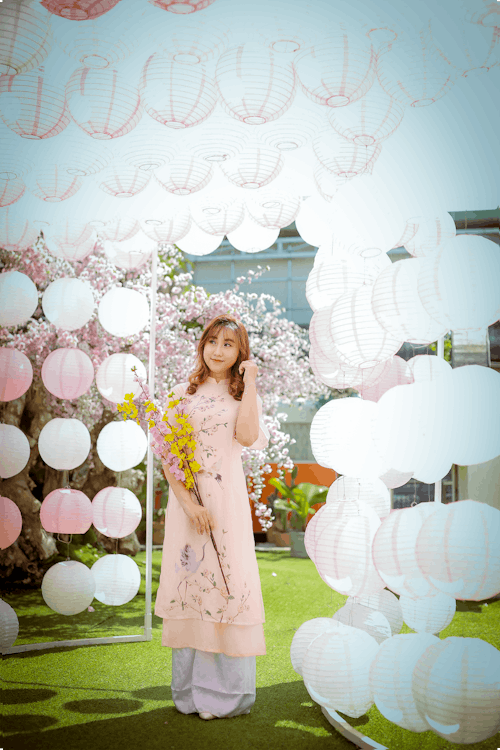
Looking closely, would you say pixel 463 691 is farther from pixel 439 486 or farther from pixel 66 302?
pixel 66 302

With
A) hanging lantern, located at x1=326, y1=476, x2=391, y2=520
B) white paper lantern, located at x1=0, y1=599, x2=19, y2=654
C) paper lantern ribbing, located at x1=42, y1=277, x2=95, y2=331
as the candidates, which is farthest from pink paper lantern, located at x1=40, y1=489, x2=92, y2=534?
hanging lantern, located at x1=326, y1=476, x2=391, y2=520

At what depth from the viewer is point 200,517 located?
8.35ft

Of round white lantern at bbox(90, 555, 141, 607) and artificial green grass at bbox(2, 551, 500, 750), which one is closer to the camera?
artificial green grass at bbox(2, 551, 500, 750)

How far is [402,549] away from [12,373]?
2241 mm

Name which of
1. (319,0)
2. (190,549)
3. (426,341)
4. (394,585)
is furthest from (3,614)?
(319,0)

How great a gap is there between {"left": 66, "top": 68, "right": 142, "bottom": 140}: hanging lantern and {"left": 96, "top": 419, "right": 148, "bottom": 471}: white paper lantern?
5.70 feet

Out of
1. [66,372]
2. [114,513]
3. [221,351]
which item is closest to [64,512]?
[114,513]

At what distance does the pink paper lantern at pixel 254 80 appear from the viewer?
7.18 feet

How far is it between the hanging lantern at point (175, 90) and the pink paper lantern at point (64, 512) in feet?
6.69

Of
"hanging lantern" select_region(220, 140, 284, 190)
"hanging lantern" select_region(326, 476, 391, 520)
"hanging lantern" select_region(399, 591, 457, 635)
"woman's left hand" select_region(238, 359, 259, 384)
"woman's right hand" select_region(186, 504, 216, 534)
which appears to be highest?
"hanging lantern" select_region(220, 140, 284, 190)

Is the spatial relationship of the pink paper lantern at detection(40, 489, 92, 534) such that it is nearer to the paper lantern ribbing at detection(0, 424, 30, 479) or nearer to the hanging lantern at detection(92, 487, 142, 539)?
the hanging lantern at detection(92, 487, 142, 539)

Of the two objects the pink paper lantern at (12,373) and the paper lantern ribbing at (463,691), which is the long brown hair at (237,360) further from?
the paper lantern ribbing at (463,691)

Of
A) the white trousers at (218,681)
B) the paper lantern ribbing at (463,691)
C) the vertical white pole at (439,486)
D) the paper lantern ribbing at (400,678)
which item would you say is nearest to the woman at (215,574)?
the white trousers at (218,681)

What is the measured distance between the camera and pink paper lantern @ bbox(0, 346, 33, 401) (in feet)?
10.8
